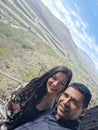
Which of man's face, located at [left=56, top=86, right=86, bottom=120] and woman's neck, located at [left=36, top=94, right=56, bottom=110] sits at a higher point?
man's face, located at [left=56, top=86, right=86, bottom=120]

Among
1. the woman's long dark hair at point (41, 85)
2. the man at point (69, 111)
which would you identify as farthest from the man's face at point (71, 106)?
the woman's long dark hair at point (41, 85)

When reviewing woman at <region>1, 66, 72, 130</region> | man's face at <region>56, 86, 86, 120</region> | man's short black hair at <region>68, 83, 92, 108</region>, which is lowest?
woman at <region>1, 66, 72, 130</region>

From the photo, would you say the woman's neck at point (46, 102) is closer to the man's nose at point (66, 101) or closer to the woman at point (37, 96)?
the woman at point (37, 96)

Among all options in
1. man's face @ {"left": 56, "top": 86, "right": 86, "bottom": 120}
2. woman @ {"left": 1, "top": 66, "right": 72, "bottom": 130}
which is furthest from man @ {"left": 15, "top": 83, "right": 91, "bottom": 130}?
woman @ {"left": 1, "top": 66, "right": 72, "bottom": 130}

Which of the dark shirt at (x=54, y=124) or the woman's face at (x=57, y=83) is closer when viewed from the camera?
the dark shirt at (x=54, y=124)

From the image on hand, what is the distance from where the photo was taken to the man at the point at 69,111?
4.00 meters

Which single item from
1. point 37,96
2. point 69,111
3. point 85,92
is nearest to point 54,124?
point 69,111

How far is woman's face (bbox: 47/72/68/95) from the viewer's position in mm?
5111

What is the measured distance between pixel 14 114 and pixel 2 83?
64.2ft

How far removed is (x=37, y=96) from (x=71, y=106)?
1380 mm

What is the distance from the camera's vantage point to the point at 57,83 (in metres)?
5.10

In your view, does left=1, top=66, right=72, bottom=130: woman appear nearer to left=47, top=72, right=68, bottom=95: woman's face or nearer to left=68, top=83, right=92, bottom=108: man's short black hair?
left=47, top=72, right=68, bottom=95: woman's face

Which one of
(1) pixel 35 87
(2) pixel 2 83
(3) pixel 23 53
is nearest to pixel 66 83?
(1) pixel 35 87

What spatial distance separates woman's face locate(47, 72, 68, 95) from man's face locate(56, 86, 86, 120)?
101 centimetres
